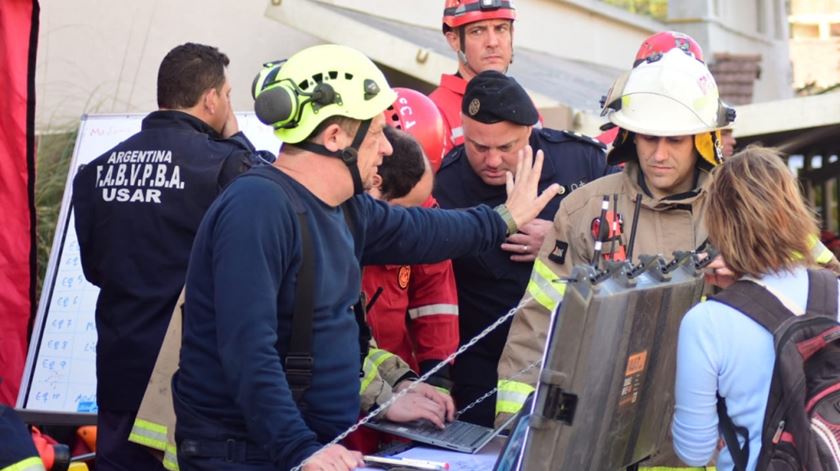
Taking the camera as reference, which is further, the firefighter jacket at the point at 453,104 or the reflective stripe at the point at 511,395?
the firefighter jacket at the point at 453,104

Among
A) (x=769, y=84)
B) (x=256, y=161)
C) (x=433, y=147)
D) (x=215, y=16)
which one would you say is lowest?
(x=256, y=161)

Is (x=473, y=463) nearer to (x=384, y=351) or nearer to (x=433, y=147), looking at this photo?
(x=384, y=351)

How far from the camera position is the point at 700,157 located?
14.5ft

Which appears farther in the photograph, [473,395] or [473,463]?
[473,395]

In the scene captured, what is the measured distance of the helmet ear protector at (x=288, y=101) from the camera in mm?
3646

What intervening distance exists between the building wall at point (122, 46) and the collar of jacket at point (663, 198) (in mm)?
4757

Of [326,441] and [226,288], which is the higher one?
[226,288]

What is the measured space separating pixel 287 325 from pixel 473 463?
0.69m

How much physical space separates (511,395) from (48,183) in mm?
4129

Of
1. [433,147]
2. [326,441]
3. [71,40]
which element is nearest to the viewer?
[326,441]

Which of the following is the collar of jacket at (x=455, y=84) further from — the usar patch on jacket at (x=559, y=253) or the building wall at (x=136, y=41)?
the building wall at (x=136, y=41)

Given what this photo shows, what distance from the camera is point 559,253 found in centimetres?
434

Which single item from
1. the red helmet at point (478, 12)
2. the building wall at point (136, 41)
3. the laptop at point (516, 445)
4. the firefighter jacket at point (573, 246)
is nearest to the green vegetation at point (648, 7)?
the building wall at point (136, 41)

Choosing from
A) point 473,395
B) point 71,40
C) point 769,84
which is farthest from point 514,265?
point 769,84
